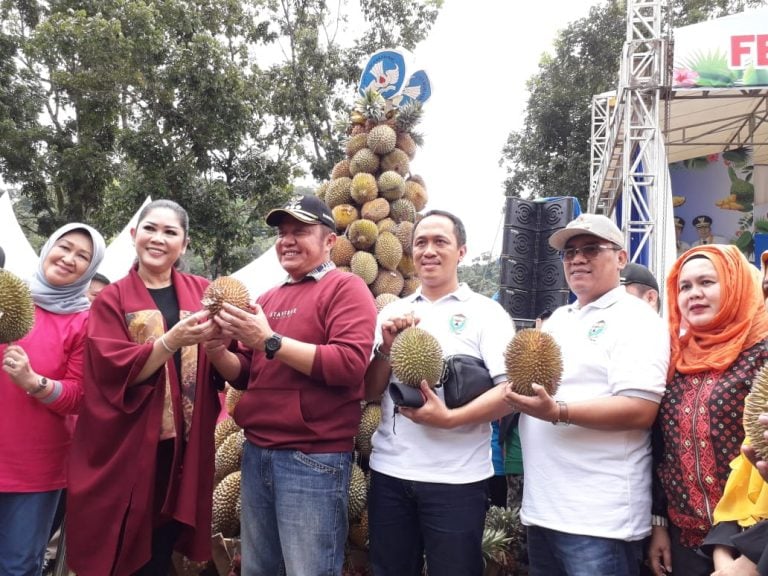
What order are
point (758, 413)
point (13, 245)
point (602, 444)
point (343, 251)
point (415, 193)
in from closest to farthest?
point (758, 413) → point (602, 444) → point (343, 251) → point (415, 193) → point (13, 245)

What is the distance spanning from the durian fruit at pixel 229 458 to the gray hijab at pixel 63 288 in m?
1.59

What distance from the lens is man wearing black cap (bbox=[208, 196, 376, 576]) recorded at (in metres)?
2.39

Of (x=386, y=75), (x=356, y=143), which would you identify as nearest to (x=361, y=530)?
(x=356, y=143)

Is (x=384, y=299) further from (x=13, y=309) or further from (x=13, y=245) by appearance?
(x=13, y=245)

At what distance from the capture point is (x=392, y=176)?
5.11 metres

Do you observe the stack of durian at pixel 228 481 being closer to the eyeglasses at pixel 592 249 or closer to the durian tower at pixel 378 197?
the durian tower at pixel 378 197

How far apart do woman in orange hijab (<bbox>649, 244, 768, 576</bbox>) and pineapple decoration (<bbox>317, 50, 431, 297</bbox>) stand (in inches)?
115

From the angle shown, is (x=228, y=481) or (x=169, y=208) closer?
(x=169, y=208)

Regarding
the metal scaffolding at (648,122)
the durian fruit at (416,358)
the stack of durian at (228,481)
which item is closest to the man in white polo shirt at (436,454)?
the durian fruit at (416,358)

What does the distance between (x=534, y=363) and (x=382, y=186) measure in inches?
129

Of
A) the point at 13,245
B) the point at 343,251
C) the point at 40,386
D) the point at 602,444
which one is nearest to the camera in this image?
the point at 602,444

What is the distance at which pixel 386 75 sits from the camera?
5547 mm

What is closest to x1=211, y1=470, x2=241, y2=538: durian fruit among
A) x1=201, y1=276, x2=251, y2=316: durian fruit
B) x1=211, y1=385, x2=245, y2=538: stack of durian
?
x1=211, y1=385, x2=245, y2=538: stack of durian

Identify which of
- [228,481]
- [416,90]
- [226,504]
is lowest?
[226,504]
